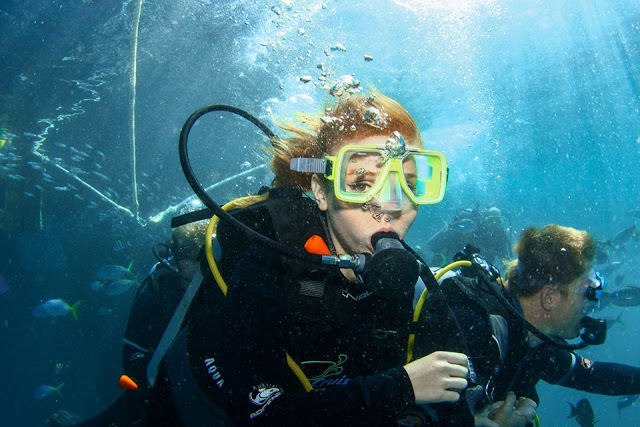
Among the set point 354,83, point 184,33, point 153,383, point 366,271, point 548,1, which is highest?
point 548,1

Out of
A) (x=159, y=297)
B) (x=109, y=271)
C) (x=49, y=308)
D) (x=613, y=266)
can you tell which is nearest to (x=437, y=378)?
(x=159, y=297)

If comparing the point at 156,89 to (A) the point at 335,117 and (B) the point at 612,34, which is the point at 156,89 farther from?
(B) the point at 612,34

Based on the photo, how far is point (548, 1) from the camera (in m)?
15.9

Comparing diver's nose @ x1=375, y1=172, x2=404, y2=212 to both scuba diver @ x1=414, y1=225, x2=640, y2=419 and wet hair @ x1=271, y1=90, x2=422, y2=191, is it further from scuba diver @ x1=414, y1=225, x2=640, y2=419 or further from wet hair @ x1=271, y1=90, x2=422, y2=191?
scuba diver @ x1=414, y1=225, x2=640, y2=419

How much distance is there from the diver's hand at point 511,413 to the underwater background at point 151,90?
12620 millimetres

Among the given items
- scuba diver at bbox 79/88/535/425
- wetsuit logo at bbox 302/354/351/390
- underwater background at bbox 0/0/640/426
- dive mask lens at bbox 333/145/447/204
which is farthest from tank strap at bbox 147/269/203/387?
underwater background at bbox 0/0/640/426

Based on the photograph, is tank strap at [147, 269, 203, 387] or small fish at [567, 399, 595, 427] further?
small fish at [567, 399, 595, 427]

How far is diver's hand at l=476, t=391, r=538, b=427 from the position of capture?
224 centimetres

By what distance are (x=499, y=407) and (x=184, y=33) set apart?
1550cm

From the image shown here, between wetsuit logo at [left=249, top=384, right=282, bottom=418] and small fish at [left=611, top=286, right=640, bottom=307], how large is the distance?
494 inches

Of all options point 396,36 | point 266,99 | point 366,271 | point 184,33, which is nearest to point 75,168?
point 184,33

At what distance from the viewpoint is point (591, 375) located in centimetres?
380

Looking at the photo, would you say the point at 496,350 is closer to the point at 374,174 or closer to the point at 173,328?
the point at 374,174

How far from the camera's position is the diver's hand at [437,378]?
1.48m
